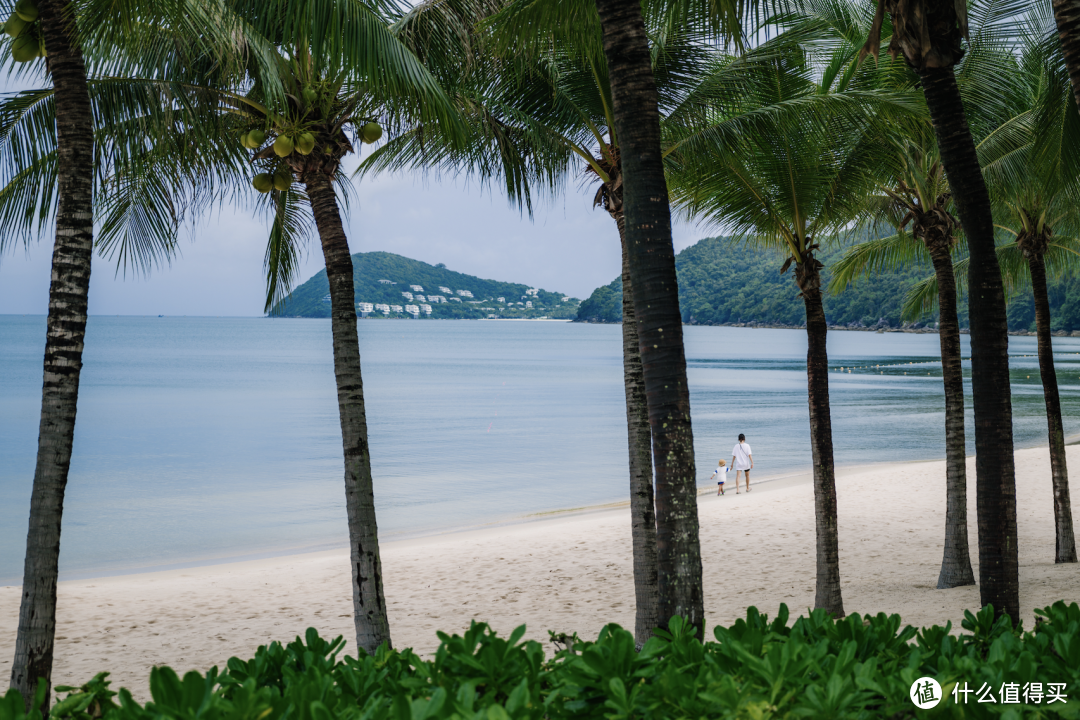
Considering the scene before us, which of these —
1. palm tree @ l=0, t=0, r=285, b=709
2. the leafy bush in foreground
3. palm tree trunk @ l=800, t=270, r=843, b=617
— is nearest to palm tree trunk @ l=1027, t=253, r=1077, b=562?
palm tree trunk @ l=800, t=270, r=843, b=617

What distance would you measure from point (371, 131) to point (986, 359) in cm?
460

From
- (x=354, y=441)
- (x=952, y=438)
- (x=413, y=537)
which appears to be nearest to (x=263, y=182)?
(x=354, y=441)

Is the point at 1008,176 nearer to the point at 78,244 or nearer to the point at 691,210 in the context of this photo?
the point at 691,210

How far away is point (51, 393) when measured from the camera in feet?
14.9

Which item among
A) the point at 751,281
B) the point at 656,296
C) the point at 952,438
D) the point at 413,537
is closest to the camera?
the point at 656,296

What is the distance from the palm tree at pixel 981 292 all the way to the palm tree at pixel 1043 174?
181 cm

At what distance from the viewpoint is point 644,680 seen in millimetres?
2453

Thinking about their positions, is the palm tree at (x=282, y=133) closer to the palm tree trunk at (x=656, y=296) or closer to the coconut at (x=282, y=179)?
the coconut at (x=282, y=179)

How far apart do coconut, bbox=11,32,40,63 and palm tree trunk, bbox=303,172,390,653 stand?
2002 millimetres

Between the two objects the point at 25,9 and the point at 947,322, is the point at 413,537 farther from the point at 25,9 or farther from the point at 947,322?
the point at 25,9

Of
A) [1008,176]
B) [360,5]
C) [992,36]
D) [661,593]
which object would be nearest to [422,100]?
[360,5]

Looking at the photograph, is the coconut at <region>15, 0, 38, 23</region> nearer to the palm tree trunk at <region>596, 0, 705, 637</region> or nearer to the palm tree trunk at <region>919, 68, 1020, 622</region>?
the palm tree trunk at <region>596, 0, 705, 637</region>

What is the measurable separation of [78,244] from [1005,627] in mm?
5081

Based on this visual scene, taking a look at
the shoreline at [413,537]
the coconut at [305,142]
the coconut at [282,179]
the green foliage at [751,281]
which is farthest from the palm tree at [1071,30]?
the shoreline at [413,537]
